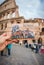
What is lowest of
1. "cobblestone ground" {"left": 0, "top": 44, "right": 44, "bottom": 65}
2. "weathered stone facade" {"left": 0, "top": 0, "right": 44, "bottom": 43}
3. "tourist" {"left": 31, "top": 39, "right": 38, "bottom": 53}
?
"cobblestone ground" {"left": 0, "top": 44, "right": 44, "bottom": 65}

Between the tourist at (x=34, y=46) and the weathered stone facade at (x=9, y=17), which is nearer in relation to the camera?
the tourist at (x=34, y=46)

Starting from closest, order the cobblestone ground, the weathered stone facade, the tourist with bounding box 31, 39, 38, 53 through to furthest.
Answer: the cobblestone ground → the tourist with bounding box 31, 39, 38, 53 → the weathered stone facade

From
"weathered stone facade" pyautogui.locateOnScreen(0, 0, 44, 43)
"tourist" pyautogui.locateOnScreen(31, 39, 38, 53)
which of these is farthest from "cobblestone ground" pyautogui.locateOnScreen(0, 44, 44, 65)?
"weathered stone facade" pyautogui.locateOnScreen(0, 0, 44, 43)

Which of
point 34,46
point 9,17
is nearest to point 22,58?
point 34,46

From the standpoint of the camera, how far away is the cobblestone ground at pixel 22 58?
13.5 feet

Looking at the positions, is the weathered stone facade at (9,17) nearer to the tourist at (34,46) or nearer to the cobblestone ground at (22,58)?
the tourist at (34,46)

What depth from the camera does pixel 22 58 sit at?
4.21 meters

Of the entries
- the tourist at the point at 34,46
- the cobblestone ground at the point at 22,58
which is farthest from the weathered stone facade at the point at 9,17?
the cobblestone ground at the point at 22,58

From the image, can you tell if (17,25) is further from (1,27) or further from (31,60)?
(31,60)

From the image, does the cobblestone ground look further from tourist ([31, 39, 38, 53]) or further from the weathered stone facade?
the weathered stone facade

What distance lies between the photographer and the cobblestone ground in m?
4.10

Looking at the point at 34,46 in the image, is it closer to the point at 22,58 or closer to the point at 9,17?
the point at 22,58

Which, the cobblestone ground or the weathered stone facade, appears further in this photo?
the weathered stone facade

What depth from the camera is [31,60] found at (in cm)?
423
